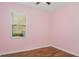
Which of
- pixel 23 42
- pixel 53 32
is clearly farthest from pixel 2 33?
pixel 53 32

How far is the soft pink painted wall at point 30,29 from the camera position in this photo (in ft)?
3.18

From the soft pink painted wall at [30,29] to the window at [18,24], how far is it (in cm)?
6

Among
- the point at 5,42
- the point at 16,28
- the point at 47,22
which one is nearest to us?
the point at 16,28

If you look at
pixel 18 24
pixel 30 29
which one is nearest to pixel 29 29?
pixel 30 29

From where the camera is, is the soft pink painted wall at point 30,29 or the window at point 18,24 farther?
the soft pink painted wall at point 30,29

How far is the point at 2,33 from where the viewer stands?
3.49 feet

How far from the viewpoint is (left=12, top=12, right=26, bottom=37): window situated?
0.85 meters

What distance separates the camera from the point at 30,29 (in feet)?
3.27

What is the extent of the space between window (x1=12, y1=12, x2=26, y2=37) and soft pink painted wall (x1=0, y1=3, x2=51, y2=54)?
0.20 feet

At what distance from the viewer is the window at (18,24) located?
2.79ft

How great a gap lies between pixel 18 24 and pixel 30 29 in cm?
18

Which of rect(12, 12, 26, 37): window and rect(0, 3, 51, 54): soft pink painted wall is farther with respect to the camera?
rect(0, 3, 51, 54): soft pink painted wall

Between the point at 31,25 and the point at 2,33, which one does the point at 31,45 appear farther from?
the point at 2,33

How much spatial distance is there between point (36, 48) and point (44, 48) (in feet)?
0.23
